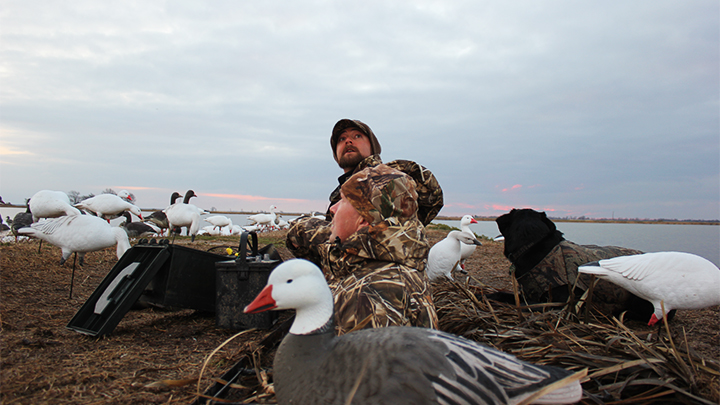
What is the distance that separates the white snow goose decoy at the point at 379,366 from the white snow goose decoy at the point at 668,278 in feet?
8.42

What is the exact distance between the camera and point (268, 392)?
193 centimetres

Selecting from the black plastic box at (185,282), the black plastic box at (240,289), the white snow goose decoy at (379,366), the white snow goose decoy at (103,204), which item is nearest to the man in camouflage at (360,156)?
the black plastic box at (240,289)

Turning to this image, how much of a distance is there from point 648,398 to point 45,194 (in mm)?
9050

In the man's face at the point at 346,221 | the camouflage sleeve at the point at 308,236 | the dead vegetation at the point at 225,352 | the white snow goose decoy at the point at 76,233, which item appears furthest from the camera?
the white snow goose decoy at the point at 76,233

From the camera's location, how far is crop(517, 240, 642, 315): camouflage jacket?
3.64 meters

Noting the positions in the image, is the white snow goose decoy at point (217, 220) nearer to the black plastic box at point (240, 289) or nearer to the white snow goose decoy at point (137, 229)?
the white snow goose decoy at point (137, 229)

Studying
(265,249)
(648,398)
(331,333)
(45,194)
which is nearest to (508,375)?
(331,333)

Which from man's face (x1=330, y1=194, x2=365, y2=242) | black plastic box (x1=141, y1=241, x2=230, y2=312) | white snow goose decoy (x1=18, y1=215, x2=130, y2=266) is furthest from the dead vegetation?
man's face (x1=330, y1=194, x2=365, y2=242)

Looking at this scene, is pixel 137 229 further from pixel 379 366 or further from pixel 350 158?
pixel 379 366

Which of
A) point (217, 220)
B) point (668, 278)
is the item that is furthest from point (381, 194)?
point (217, 220)

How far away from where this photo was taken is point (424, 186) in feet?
10.9

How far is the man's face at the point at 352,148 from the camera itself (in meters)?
4.02

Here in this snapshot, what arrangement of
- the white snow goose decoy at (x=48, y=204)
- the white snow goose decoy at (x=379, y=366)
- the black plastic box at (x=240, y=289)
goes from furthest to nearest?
the white snow goose decoy at (x=48, y=204), the black plastic box at (x=240, y=289), the white snow goose decoy at (x=379, y=366)

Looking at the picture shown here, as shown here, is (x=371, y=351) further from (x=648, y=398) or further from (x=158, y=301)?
(x=158, y=301)
